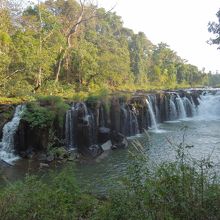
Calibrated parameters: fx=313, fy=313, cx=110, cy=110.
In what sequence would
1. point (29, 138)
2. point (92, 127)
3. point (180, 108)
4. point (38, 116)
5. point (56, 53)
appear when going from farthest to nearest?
1. point (180, 108)
2. point (56, 53)
3. point (92, 127)
4. point (29, 138)
5. point (38, 116)

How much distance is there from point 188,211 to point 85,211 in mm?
2077

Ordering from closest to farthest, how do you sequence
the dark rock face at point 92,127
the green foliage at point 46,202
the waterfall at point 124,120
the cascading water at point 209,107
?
the green foliage at point 46,202
the dark rock face at point 92,127
the waterfall at point 124,120
the cascading water at point 209,107

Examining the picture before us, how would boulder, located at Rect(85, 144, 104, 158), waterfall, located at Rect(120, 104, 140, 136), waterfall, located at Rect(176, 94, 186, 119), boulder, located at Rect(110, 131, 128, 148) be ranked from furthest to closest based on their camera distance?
waterfall, located at Rect(176, 94, 186, 119) < waterfall, located at Rect(120, 104, 140, 136) < boulder, located at Rect(110, 131, 128, 148) < boulder, located at Rect(85, 144, 104, 158)

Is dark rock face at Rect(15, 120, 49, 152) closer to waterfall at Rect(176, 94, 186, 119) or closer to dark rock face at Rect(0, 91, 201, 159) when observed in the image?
dark rock face at Rect(0, 91, 201, 159)

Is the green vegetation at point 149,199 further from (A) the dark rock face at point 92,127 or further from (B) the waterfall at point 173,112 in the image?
(B) the waterfall at point 173,112

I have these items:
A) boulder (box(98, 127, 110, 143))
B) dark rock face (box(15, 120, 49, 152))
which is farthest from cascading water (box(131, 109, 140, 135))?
dark rock face (box(15, 120, 49, 152))

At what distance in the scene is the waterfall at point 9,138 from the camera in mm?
14070

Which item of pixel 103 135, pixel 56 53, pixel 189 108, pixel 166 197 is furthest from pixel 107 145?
pixel 189 108

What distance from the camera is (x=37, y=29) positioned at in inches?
942

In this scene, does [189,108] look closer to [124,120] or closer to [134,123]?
[134,123]

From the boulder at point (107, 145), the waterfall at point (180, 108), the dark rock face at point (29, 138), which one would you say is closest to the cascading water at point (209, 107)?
the waterfall at point (180, 108)

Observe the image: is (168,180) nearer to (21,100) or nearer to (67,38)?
(21,100)

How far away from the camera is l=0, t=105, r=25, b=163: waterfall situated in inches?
554

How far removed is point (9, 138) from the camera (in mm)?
14750
